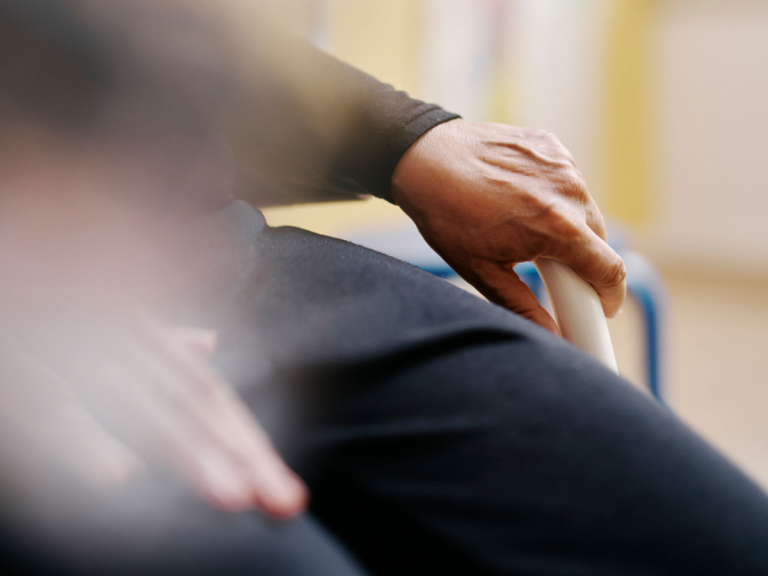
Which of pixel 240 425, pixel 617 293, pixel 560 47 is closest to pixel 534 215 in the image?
pixel 617 293

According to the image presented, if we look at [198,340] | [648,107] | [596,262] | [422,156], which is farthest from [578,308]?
[648,107]

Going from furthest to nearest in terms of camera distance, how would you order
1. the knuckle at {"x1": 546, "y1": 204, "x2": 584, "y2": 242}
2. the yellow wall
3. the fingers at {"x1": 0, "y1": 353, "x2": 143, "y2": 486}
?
the yellow wall → the knuckle at {"x1": 546, "y1": 204, "x2": 584, "y2": 242} → the fingers at {"x1": 0, "y1": 353, "x2": 143, "y2": 486}

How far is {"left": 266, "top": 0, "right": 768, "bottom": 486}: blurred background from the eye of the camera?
78.5 inches

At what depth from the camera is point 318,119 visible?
448mm

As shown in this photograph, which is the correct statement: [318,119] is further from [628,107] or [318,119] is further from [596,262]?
[628,107]

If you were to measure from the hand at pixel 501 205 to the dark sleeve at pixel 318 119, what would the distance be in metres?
0.02

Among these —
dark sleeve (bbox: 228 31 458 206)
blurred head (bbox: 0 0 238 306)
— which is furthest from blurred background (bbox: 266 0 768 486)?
blurred head (bbox: 0 0 238 306)

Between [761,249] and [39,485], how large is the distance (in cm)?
278

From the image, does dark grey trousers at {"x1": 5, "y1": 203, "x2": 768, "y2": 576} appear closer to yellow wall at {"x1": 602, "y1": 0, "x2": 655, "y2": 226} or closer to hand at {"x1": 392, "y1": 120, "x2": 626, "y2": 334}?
hand at {"x1": 392, "y1": 120, "x2": 626, "y2": 334}

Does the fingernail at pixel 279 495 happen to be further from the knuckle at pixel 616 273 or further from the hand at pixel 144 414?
the knuckle at pixel 616 273

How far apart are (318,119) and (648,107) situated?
256cm

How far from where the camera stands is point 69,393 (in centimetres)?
24

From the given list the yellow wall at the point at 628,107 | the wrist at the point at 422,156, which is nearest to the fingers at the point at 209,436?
the wrist at the point at 422,156

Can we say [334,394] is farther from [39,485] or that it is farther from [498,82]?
[498,82]
